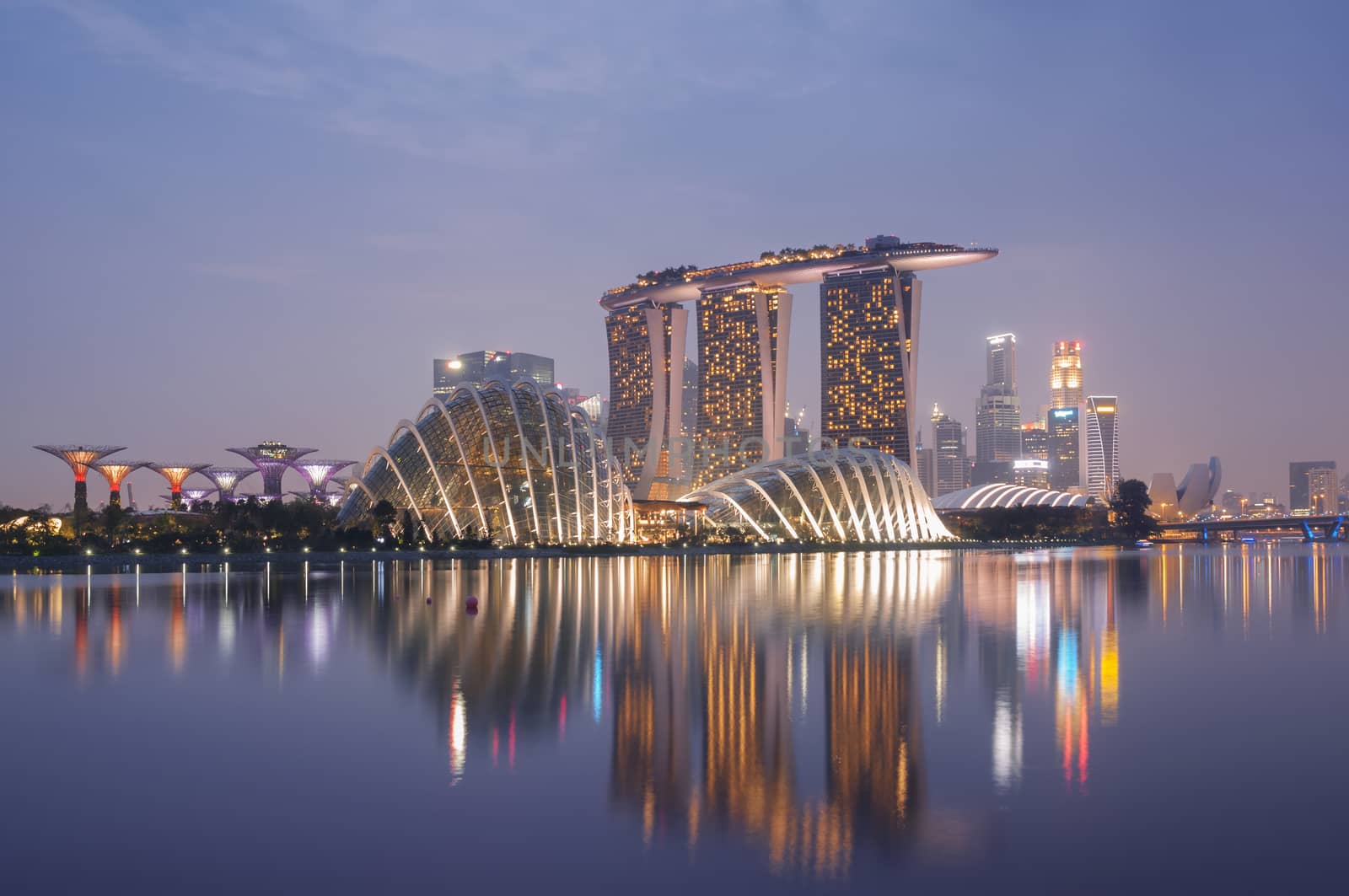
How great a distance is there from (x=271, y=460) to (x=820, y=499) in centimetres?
9837

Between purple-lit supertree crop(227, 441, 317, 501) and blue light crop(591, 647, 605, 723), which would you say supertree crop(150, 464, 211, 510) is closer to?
purple-lit supertree crop(227, 441, 317, 501)

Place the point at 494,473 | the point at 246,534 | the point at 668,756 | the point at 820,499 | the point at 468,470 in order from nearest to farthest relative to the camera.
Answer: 1. the point at 668,756
2. the point at 246,534
3. the point at 468,470
4. the point at 494,473
5. the point at 820,499

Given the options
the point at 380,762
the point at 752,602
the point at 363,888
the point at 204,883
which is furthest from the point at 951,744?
the point at 752,602

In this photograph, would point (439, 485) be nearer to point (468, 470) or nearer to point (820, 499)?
point (468, 470)

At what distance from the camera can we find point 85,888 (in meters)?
9.60

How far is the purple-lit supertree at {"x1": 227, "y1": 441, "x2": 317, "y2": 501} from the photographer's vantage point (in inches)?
7165

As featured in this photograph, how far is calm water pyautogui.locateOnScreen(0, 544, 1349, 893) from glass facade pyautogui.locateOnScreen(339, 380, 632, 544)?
5641 centimetres

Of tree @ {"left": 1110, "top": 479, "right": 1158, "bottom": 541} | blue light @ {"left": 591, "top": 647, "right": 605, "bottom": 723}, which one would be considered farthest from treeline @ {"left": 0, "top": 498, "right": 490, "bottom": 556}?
tree @ {"left": 1110, "top": 479, "right": 1158, "bottom": 541}

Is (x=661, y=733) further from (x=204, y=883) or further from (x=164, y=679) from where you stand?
(x=164, y=679)

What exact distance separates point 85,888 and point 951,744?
980 cm

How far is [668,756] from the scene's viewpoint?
47.0 ft

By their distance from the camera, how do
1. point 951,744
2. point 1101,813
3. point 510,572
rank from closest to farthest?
point 1101,813
point 951,744
point 510,572

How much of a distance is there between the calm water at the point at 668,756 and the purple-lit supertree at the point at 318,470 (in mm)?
161708

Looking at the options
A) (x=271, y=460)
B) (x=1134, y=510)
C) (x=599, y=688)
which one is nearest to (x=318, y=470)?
(x=271, y=460)
